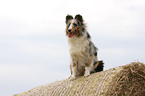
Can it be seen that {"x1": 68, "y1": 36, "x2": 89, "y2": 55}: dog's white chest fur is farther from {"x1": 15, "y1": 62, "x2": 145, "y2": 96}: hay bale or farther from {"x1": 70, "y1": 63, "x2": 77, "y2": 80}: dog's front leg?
{"x1": 15, "y1": 62, "x2": 145, "y2": 96}: hay bale

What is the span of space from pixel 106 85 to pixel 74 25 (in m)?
2.07

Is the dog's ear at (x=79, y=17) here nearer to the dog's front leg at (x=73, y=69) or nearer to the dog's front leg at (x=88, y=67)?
the dog's front leg at (x=88, y=67)

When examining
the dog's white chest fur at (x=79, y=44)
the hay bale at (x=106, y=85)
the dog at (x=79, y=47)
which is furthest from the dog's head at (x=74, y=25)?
the hay bale at (x=106, y=85)

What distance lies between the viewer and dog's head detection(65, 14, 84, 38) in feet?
25.2

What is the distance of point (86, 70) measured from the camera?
26.1ft

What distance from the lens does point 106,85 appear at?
20.9 ft

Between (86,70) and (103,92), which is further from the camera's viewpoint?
(86,70)

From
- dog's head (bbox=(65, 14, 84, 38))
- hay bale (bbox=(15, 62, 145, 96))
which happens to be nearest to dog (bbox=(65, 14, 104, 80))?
dog's head (bbox=(65, 14, 84, 38))

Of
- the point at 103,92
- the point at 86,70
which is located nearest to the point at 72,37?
the point at 86,70

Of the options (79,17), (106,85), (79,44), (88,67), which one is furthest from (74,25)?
(106,85)

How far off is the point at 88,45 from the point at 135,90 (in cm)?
247

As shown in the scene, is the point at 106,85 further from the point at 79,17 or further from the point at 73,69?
the point at 79,17

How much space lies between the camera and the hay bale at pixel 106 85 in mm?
5719

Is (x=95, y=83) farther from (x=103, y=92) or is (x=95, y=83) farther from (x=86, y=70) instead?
(x=86, y=70)
